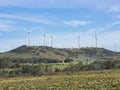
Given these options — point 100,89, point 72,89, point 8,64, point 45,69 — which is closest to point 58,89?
point 72,89

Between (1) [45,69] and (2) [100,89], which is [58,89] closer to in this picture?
(2) [100,89]

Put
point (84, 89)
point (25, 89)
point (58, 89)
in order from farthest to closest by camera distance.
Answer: point (25, 89), point (58, 89), point (84, 89)

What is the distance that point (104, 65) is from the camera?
13225 cm

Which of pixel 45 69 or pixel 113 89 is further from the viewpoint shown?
pixel 45 69

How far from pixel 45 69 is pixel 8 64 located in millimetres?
39399

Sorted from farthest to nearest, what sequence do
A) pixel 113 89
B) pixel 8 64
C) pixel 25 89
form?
pixel 8 64 < pixel 25 89 < pixel 113 89

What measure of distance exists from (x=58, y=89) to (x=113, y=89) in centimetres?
857

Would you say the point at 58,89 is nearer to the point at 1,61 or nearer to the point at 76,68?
the point at 76,68

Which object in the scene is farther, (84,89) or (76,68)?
(76,68)

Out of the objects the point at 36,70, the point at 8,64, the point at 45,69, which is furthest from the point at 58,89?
the point at 8,64

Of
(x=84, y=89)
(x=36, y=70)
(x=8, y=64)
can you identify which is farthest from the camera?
(x=8, y=64)

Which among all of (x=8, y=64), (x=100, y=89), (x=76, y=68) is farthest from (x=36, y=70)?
(x=100, y=89)

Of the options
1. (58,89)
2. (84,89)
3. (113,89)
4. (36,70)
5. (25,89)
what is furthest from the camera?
(36,70)

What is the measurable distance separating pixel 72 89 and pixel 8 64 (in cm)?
12677
